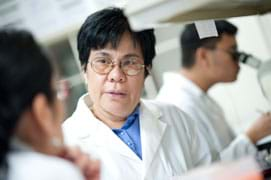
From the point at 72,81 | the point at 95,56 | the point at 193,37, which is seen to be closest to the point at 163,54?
the point at 193,37

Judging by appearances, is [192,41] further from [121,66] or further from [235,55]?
[121,66]

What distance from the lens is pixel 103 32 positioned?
113cm

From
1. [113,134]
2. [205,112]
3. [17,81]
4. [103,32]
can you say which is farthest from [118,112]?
[17,81]

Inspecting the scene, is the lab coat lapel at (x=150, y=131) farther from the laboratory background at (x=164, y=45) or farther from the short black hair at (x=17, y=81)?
the short black hair at (x=17, y=81)

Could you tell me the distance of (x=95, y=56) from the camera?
1.14m

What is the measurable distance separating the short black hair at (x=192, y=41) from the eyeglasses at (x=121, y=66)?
0.47m

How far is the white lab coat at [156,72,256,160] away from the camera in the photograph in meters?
1.52

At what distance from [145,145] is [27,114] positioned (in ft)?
2.33

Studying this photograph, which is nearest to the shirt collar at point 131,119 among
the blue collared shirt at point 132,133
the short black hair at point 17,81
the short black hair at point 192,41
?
the blue collared shirt at point 132,133

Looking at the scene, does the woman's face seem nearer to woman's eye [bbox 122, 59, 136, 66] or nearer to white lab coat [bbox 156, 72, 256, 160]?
woman's eye [bbox 122, 59, 136, 66]

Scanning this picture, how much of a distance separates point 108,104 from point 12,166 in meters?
0.68

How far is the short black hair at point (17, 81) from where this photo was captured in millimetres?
486

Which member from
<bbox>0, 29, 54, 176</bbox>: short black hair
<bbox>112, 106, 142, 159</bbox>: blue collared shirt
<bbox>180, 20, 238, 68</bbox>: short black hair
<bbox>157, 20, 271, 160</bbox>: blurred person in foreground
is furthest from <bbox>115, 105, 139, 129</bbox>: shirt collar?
<bbox>0, 29, 54, 176</bbox>: short black hair

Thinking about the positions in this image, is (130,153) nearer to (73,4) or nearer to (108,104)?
(108,104)
